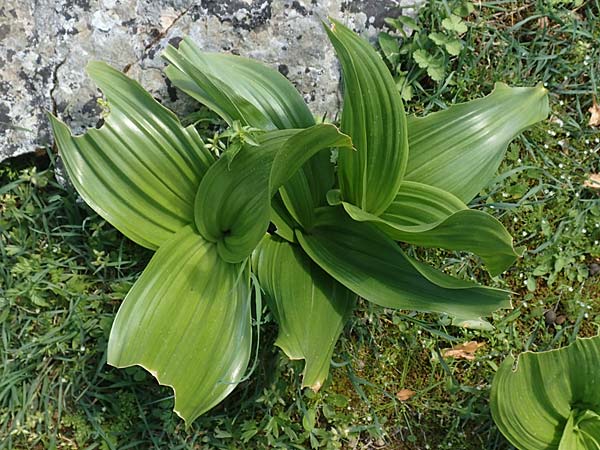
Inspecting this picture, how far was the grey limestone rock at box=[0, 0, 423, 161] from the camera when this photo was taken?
2.44 meters

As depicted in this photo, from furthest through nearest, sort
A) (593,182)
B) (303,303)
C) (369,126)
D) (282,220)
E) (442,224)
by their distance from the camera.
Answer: (593,182)
(282,220)
(303,303)
(369,126)
(442,224)

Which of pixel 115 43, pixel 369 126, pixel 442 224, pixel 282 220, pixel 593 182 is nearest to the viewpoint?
pixel 442 224

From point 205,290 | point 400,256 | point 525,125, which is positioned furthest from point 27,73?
point 525,125

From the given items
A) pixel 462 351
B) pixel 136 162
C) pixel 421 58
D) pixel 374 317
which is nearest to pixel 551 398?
pixel 462 351

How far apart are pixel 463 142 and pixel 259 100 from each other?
2.44 feet

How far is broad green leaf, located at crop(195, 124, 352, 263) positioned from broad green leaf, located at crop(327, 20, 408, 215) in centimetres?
20

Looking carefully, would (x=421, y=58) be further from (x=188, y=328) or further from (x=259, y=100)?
(x=188, y=328)

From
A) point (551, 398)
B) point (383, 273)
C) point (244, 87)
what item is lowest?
point (551, 398)

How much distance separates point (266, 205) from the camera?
201 centimetres

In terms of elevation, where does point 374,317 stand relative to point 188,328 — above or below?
below

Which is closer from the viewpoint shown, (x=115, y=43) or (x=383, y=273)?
(x=383, y=273)

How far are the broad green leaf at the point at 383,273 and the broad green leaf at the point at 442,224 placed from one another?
0.08m

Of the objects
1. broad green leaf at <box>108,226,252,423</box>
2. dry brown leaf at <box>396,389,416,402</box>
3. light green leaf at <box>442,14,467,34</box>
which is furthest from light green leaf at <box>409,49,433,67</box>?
dry brown leaf at <box>396,389,416,402</box>

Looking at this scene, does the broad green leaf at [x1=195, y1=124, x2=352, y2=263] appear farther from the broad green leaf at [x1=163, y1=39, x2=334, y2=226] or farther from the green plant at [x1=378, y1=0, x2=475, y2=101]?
the green plant at [x1=378, y1=0, x2=475, y2=101]
